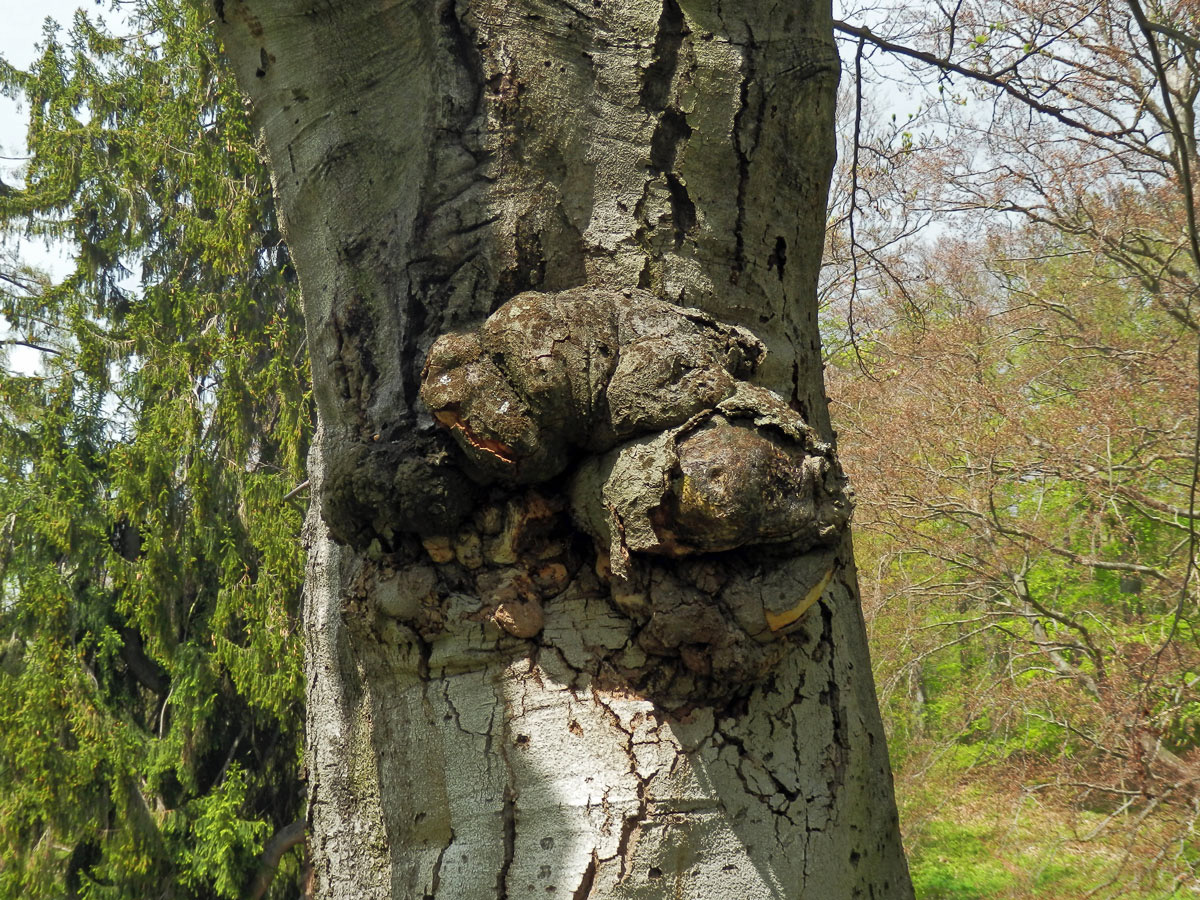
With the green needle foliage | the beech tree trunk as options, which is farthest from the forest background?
the beech tree trunk

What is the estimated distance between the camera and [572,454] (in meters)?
1.31

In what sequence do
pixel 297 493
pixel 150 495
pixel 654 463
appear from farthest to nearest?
pixel 150 495, pixel 297 493, pixel 654 463

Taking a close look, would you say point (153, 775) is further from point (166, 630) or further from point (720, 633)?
point (720, 633)

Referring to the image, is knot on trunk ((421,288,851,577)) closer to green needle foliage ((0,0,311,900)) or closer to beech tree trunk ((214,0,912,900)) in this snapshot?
beech tree trunk ((214,0,912,900))

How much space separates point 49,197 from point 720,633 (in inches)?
441

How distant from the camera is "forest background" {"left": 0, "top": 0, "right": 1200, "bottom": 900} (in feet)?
22.9

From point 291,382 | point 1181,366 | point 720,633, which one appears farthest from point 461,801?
point 291,382

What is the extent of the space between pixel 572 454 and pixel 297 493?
5406 millimetres

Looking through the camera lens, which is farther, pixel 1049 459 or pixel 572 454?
pixel 1049 459

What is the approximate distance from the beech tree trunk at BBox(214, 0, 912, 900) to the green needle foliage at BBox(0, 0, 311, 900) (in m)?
7.30

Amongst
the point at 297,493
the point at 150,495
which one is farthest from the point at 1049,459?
the point at 150,495

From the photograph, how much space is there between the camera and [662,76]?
1.45 meters

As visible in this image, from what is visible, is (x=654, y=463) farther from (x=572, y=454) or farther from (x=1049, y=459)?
(x=1049, y=459)

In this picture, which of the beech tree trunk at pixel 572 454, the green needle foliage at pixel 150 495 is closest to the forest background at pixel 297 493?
the green needle foliage at pixel 150 495
